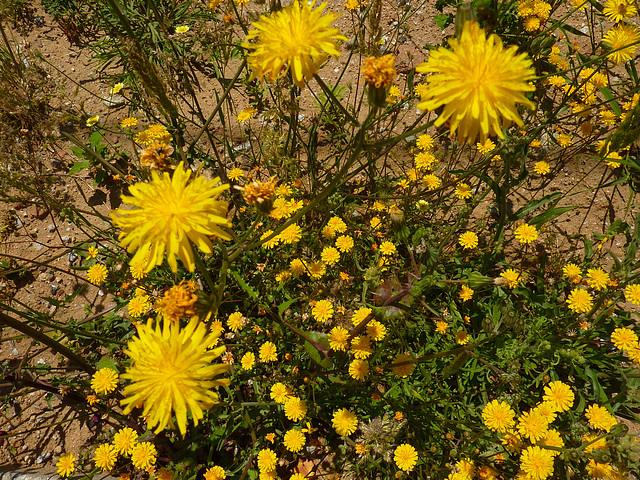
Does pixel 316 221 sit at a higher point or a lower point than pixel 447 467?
higher

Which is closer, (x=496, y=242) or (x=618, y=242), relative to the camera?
(x=496, y=242)

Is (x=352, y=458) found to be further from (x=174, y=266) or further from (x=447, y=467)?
(x=174, y=266)

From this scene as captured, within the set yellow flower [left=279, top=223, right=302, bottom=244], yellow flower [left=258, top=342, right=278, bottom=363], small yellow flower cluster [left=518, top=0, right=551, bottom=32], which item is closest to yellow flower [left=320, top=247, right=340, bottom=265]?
yellow flower [left=279, top=223, right=302, bottom=244]

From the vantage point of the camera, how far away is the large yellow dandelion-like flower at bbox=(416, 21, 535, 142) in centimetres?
158

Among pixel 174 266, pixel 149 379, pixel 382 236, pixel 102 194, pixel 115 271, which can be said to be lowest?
pixel 149 379

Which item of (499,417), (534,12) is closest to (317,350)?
(499,417)

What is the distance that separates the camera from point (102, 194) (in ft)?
13.1

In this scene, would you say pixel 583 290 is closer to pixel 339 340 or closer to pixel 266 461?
pixel 339 340

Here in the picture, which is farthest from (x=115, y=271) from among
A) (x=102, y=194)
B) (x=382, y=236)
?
(x=382, y=236)

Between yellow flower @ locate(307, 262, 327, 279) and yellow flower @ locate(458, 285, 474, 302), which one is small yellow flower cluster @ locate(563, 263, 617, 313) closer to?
yellow flower @ locate(458, 285, 474, 302)

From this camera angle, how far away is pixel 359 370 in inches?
97.2

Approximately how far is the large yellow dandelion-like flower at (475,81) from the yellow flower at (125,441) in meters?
2.70

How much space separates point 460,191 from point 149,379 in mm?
2652

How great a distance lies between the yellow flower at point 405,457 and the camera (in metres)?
2.32
